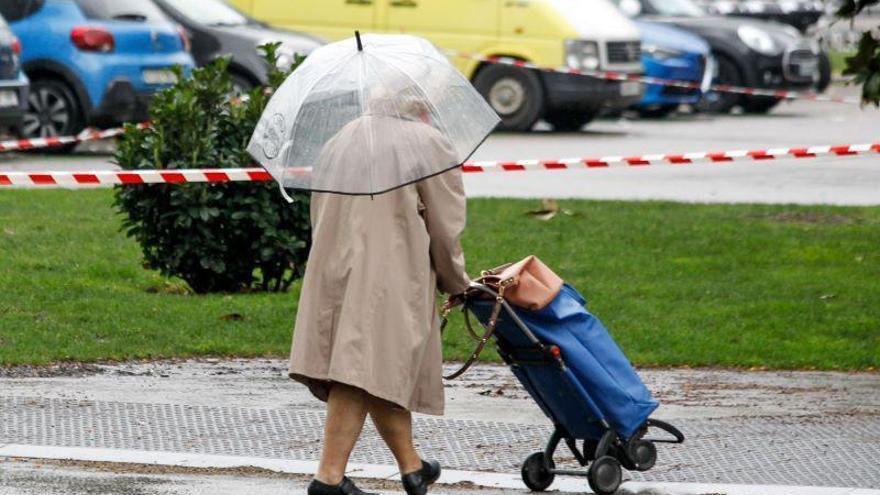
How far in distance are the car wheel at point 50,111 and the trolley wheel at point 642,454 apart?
1307 centimetres

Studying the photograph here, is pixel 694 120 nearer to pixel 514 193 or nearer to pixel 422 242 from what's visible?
pixel 514 193

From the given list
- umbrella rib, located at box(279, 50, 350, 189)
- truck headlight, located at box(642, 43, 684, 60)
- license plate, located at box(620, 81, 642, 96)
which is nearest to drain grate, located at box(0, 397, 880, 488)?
umbrella rib, located at box(279, 50, 350, 189)

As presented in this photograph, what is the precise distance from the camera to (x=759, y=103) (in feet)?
88.5

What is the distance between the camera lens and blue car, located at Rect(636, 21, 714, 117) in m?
24.8

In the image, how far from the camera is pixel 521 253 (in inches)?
483

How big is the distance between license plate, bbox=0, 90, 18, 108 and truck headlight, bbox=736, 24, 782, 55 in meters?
11.7

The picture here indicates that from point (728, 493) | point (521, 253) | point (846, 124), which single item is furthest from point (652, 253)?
point (846, 124)

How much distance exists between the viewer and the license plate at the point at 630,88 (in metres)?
22.9

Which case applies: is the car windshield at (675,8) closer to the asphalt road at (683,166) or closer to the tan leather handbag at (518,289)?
the asphalt road at (683,166)

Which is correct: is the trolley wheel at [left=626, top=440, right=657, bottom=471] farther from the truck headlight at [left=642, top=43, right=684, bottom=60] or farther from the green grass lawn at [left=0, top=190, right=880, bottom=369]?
the truck headlight at [left=642, top=43, right=684, bottom=60]

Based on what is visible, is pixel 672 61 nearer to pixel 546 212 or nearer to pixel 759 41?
pixel 759 41

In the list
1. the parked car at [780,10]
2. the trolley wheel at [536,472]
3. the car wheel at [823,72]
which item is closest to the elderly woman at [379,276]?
the trolley wheel at [536,472]

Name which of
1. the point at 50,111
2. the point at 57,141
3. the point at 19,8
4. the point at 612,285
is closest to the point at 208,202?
the point at 612,285

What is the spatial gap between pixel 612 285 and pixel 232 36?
1018 cm
